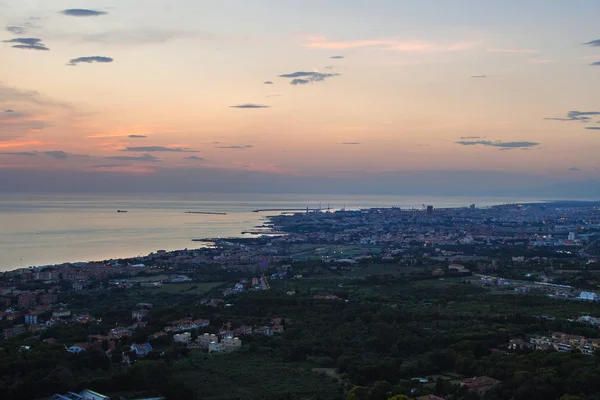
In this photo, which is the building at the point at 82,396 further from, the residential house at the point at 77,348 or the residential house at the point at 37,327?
the residential house at the point at 37,327

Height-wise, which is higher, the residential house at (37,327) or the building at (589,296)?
the building at (589,296)

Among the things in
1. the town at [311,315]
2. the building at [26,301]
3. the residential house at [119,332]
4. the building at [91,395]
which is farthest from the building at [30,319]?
the building at [91,395]

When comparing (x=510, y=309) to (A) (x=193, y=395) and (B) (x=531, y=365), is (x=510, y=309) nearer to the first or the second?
(B) (x=531, y=365)


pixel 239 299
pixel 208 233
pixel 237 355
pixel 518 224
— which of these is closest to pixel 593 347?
pixel 237 355

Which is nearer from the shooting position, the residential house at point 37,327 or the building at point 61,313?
the residential house at point 37,327

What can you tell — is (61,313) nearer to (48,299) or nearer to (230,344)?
(48,299)

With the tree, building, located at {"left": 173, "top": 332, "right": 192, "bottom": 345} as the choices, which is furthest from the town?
the tree
